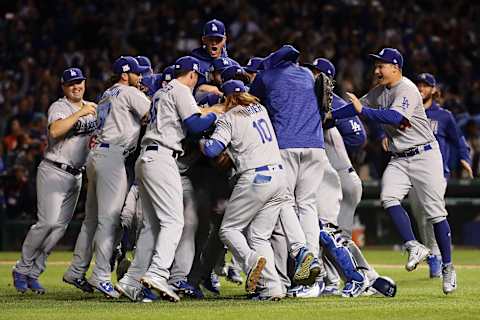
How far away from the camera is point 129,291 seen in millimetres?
9922

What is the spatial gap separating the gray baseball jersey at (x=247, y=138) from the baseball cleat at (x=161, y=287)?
46.6 inches

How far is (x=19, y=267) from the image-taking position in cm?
1131

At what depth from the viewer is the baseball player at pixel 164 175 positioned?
9805 millimetres

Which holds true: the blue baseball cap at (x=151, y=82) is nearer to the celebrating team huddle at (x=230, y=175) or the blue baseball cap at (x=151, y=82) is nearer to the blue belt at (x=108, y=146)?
the celebrating team huddle at (x=230, y=175)

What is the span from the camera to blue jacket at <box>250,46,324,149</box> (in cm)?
1047

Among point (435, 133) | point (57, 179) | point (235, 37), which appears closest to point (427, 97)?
point (435, 133)

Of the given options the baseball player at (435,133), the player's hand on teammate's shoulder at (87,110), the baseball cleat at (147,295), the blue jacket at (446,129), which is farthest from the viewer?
the blue jacket at (446,129)

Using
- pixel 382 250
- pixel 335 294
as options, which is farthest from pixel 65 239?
pixel 335 294

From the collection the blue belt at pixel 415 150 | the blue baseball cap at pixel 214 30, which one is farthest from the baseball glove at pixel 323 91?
the blue baseball cap at pixel 214 30

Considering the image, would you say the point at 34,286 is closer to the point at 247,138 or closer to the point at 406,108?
the point at 247,138

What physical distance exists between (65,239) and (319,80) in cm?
888

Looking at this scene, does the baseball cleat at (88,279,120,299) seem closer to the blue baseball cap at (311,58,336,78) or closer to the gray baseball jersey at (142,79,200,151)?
the gray baseball jersey at (142,79,200,151)

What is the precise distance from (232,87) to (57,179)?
7.43 feet

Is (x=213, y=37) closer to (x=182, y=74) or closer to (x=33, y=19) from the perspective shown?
(x=182, y=74)
